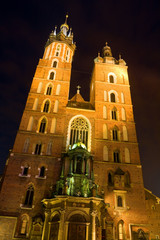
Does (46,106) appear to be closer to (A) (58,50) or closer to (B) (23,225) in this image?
(A) (58,50)

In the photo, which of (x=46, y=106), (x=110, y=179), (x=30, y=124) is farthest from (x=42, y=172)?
(x=46, y=106)

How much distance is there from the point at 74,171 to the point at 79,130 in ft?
22.3

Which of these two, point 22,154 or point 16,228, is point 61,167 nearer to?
point 22,154

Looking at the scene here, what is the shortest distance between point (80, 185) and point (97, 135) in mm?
8157

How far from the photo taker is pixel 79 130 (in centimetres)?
2605

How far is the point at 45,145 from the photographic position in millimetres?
23922

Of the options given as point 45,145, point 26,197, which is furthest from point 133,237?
point 45,145

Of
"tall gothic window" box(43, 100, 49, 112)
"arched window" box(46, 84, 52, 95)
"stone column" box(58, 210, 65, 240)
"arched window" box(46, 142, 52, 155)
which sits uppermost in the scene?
"arched window" box(46, 84, 52, 95)

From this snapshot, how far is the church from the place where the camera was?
1801cm

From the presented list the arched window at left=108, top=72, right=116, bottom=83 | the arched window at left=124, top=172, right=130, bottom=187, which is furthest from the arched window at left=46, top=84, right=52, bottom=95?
the arched window at left=124, top=172, right=130, bottom=187

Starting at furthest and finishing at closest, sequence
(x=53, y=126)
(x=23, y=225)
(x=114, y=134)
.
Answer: (x=114, y=134) < (x=53, y=126) < (x=23, y=225)

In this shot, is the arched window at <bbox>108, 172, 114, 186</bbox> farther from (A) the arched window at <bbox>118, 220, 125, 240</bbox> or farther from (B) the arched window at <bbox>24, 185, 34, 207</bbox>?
(B) the arched window at <bbox>24, 185, 34, 207</bbox>

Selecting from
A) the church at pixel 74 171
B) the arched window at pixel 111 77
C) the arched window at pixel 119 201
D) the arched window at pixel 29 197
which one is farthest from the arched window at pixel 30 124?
the arched window at pixel 111 77

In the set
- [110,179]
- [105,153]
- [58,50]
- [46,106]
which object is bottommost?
[110,179]
